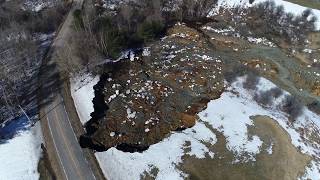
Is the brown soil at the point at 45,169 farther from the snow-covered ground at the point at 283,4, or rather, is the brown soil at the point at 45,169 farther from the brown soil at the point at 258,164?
the snow-covered ground at the point at 283,4

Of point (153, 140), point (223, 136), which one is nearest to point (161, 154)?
point (153, 140)

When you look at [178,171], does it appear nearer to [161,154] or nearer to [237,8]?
[161,154]

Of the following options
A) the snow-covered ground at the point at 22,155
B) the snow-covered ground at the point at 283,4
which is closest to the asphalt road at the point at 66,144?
the snow-covered ground at the point at 22,155

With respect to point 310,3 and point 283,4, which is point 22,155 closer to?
point 283,4

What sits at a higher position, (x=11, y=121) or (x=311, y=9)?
(x=311, y=9)

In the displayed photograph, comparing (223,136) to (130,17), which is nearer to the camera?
(223,136)

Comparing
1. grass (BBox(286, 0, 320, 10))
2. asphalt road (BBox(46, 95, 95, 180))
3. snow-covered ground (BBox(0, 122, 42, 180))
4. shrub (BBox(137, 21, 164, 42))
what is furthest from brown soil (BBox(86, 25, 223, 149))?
grass (BBox(286, 0, 320, 10))

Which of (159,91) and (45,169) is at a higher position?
(159,91)

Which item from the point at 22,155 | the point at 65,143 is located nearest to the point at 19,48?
the point at 22,155
